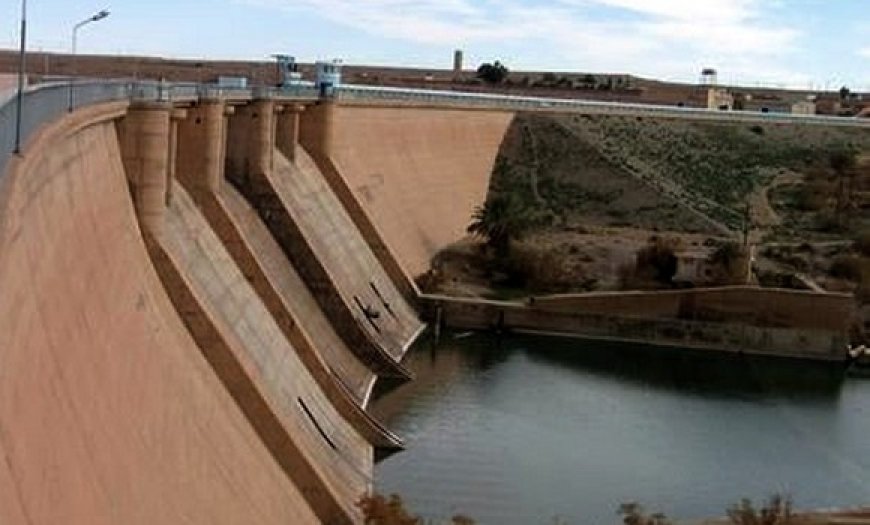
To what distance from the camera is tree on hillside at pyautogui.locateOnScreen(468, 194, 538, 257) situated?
38.8 meters

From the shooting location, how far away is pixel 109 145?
639 inches

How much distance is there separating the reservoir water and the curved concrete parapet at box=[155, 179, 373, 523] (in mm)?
1215

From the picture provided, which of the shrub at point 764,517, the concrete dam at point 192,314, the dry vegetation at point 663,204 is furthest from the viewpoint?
the dry vegetation at point 663,204

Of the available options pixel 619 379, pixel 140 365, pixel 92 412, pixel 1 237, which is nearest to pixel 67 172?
pixel 140 365

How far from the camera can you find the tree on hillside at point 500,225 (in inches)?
1528

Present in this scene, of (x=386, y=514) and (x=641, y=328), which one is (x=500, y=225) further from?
(x=386, y=514)

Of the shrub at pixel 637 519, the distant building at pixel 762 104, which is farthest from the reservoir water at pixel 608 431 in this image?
the distant building at pixel 762 104

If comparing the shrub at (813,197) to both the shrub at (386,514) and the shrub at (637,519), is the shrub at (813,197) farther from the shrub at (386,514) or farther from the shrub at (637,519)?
the shrub at (386,514)

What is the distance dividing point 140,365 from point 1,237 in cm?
452

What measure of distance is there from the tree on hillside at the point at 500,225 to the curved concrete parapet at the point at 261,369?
18177 mm

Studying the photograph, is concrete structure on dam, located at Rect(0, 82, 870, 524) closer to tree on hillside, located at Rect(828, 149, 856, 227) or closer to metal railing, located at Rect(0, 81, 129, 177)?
metal railing, located at Rect(0, 81, 129, 177)

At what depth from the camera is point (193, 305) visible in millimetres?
16641

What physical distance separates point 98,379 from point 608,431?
15165 millimetres

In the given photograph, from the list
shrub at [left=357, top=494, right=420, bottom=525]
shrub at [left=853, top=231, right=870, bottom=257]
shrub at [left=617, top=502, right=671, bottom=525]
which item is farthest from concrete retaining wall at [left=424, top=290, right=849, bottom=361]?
shrub at [left=357, top=494, right=420, bottom=525]
